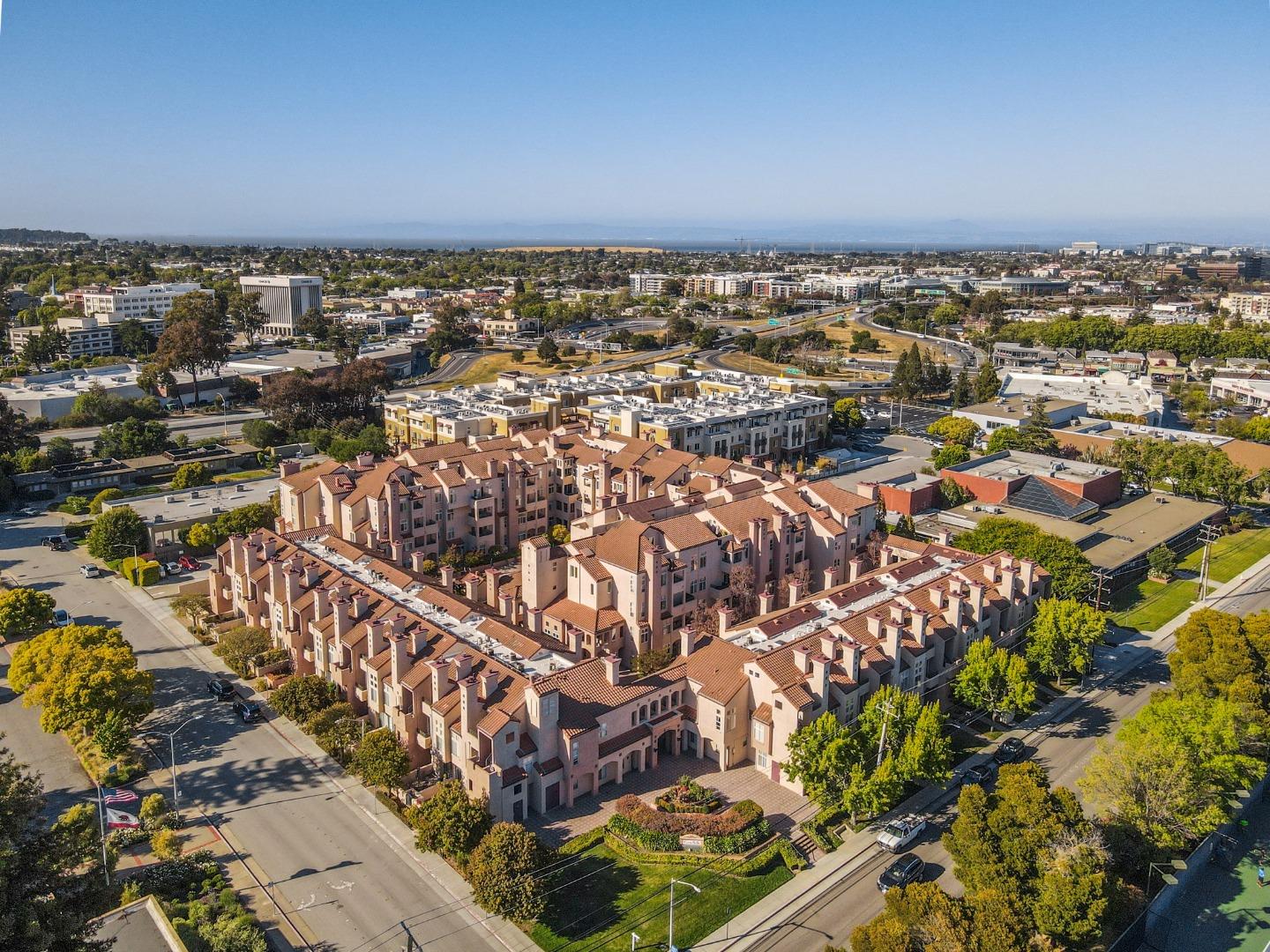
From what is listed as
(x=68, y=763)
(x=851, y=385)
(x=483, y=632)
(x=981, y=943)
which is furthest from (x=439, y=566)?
(x=851, y=385)

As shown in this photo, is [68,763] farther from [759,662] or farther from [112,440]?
[112,440]

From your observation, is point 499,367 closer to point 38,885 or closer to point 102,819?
point 102,819

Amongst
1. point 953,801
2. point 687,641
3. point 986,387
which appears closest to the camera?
point 953,801

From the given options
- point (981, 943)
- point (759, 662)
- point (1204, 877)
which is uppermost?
point (759, 662)

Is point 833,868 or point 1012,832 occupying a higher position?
point 1012,832

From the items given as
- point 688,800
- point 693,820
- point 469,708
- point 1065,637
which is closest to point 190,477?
point 469,708

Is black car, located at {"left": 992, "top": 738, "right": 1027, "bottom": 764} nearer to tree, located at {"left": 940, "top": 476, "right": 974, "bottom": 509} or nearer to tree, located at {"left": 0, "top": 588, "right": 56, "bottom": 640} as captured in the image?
tree, located at {"left": 940, "top": 476, "right": 974, "bottom": 509}

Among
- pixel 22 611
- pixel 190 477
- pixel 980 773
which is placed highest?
pixel 190 477
